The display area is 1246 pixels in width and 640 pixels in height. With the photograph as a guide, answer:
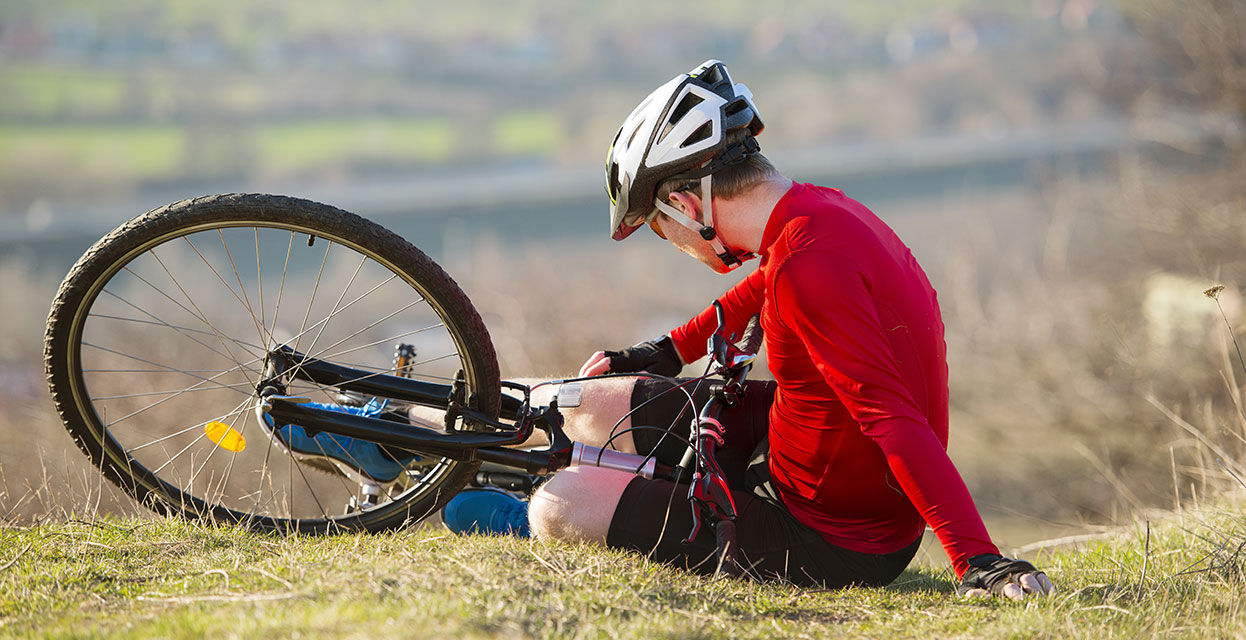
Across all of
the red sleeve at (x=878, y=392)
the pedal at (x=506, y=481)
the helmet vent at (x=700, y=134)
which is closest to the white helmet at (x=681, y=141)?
the helmet vent at (x=700, y=134)

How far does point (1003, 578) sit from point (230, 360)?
144 inches

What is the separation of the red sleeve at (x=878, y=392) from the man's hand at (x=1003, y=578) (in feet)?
0.09

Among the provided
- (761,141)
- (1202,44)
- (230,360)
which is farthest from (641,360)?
(761,141)

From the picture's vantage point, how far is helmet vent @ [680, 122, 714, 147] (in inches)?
101

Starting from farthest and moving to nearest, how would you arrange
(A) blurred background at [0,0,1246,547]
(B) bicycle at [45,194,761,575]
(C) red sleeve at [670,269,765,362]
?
1. (A) blurred background at [0,0,1246,547]
2. (C) red sleeve at [670,269,765,362]
3. (B) bicycle at [45,194,761,575]

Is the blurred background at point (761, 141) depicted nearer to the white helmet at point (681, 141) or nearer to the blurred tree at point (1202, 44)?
the blurred tree at point (1202, 44)

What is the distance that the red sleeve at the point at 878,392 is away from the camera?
2.19 m

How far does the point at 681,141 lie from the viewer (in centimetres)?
259

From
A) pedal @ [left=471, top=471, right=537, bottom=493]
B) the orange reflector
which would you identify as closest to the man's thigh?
pedal @ [left=471, top=471, right=537, bottom=493]

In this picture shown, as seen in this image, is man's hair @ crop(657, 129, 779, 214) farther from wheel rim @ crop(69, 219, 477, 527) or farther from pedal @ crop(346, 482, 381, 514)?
Answer: pedal @ crop(346, 482, 381, 514)

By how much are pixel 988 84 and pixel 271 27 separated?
35.5 m

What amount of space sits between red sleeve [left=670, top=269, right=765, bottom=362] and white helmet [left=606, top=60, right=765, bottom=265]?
514 mm

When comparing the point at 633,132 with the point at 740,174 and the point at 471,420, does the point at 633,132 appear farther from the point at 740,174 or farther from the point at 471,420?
the point at 471,420

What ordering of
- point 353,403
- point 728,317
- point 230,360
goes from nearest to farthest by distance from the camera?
point 353,403 → point 728,317 → point 230,360
